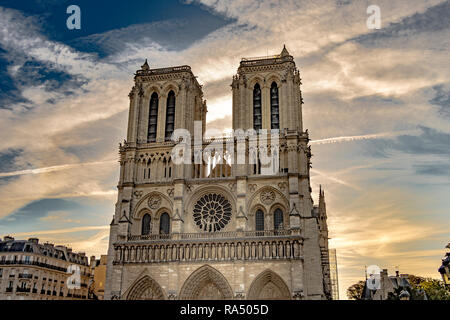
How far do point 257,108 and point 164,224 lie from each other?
13.7 metres

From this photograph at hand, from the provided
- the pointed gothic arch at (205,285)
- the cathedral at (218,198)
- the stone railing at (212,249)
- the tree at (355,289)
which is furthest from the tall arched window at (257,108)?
the tree at (355,289)

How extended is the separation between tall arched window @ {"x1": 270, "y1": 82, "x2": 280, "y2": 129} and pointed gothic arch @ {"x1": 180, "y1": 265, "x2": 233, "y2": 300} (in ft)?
46.6

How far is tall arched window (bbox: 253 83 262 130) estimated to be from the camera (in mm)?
44281

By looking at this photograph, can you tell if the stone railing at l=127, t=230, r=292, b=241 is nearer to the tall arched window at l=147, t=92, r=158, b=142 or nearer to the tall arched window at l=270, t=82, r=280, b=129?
the tall arched window at l=147, t=92, r=158, b=142

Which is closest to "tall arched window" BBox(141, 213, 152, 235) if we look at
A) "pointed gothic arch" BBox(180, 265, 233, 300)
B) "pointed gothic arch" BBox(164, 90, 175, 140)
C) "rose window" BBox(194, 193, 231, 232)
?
"rose window" BBox(194, 193, 231, 232)

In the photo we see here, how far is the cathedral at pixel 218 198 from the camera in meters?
38.2

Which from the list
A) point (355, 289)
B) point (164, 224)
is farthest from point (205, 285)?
point (355, 289)

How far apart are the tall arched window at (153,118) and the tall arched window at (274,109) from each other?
1122 cm

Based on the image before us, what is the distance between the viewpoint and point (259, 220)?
135 ft

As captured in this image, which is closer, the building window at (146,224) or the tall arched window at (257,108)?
the building window at (146,224)

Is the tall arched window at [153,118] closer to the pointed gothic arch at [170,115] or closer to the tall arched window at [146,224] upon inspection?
the pointed gothic arch at [170,115]

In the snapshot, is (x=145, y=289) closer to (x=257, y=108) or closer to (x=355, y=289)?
(x=257, y=108)

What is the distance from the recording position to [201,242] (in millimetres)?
39344
